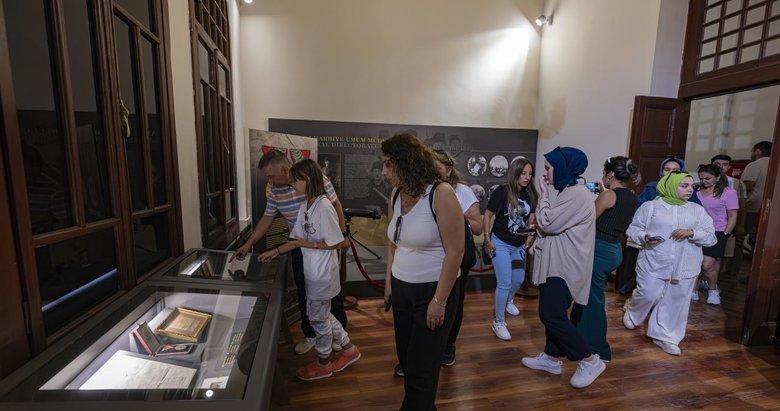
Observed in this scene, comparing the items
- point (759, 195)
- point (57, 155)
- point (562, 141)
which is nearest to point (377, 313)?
point (57, 155)

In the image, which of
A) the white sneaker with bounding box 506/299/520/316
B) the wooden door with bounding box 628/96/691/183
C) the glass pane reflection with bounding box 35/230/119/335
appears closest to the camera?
the glass pane reflection with bounding box 35/230/119/335

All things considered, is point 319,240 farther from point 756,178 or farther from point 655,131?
point 756,178

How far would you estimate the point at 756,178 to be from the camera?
469cm

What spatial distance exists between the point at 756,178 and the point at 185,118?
661cm

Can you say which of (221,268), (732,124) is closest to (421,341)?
(221,268)

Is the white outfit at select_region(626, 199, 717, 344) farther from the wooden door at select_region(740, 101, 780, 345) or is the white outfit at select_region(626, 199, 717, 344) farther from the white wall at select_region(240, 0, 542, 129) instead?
the white wall at select_region(240, 0, 542, 129)

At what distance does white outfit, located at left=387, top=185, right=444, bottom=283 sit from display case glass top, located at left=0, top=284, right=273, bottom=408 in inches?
26.7

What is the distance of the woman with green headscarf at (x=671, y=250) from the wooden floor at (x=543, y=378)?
0.23 meters

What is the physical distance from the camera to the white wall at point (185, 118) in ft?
7.65

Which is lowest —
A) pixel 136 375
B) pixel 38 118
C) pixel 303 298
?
pixel 303 298

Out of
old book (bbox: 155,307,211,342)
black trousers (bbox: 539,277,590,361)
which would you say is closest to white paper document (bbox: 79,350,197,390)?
old book (bbox: 155,307,211,342)

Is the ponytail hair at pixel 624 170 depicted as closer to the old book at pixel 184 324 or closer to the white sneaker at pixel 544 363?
the white sneaker at pixel 544 363

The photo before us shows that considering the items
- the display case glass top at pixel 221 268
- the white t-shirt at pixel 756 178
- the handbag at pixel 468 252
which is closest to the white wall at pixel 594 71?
the white t-shirt at pixel 756 178

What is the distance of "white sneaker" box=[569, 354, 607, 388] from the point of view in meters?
2.49
